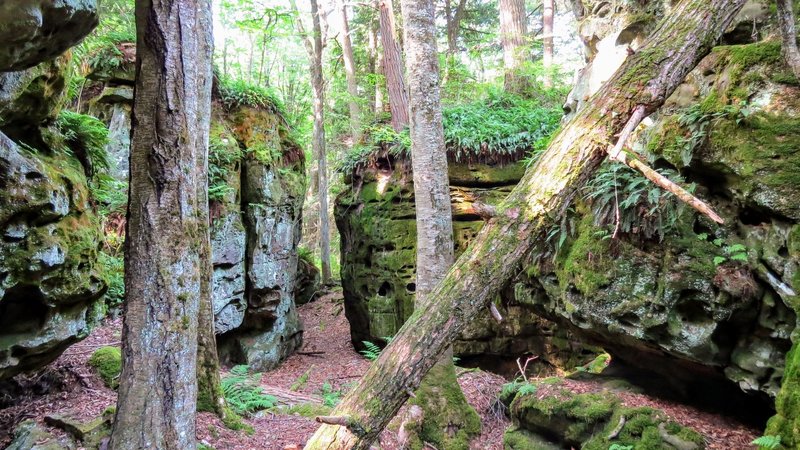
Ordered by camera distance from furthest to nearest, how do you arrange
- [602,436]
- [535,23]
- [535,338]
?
[535,23] → [535,338] → [602,436]

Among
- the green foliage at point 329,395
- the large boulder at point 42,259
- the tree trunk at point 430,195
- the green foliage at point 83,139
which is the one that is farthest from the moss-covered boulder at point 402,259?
the large boulder at point 42,259

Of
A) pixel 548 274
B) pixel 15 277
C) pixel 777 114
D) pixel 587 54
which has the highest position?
pixel 587 54

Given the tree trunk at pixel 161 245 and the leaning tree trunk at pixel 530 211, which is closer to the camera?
the tree trunk at pixel 161 245

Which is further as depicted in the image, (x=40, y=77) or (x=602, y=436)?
(x=602, y=436)

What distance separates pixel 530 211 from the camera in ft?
11.9

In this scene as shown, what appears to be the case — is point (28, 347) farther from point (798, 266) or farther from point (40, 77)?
point (798, 266)

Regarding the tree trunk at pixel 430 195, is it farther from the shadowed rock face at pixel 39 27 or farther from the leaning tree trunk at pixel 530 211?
the shadowed rock face at pixel 39 27

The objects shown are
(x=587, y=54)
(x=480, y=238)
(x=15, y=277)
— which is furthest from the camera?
(x=587, y=54)

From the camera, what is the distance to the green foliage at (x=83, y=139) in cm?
445

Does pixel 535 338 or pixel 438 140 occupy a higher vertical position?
pixel 438 140

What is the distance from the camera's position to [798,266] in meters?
3.78

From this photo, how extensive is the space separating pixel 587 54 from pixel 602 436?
5.94 m

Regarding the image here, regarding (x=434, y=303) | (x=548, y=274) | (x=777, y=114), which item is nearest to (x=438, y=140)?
(x=548, y=274)

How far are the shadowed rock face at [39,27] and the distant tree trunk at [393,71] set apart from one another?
8.08 m
